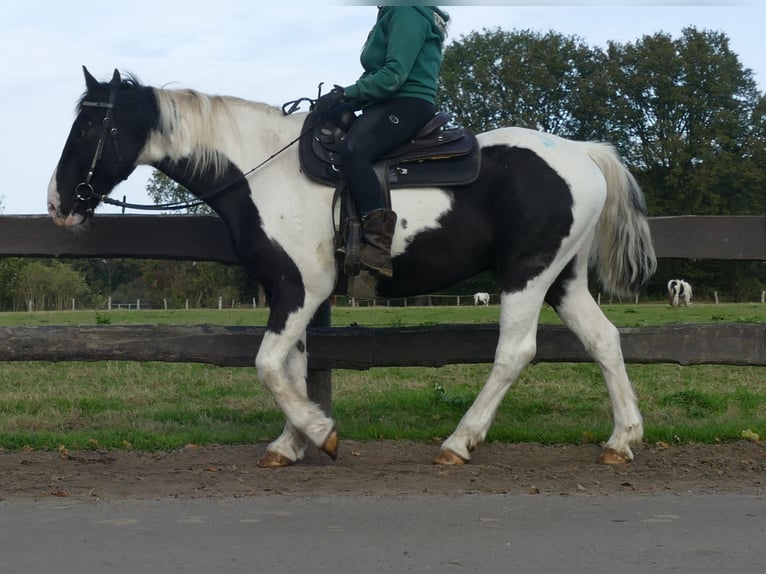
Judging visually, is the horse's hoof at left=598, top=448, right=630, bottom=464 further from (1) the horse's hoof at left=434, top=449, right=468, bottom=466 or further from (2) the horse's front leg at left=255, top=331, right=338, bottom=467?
(2) the horse's front leg at left=255, top=331, right=338, bottom=467

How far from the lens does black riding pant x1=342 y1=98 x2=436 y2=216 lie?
6.02 metres

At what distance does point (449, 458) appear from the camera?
6059mm

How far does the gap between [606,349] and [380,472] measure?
1758 millimetres

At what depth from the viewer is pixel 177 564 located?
150 inches

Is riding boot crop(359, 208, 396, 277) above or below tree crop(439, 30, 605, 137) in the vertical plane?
below

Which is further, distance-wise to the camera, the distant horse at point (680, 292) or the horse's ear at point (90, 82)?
the distant horse at point (680, 292)

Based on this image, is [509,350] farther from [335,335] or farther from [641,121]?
[641,121]

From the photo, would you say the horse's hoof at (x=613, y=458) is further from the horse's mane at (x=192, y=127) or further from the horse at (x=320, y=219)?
the horse's mane at (x=192, y=127)

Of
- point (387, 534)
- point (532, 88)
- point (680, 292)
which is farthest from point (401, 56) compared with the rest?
point (532, 88)

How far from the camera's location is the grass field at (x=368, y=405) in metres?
6.93

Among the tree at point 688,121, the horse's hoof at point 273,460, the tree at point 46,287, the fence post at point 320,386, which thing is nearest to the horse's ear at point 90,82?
the fence post at point 320,386

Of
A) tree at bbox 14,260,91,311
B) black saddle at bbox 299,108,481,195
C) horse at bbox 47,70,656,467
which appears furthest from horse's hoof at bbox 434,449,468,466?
tree at bbox 14,260,91,311

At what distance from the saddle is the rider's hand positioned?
80 millimetres

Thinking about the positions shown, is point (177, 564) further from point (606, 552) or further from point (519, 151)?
point (519, 151)
